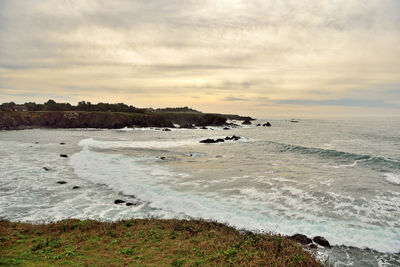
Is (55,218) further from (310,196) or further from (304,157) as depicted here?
(304,157)

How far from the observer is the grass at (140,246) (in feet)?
26.6

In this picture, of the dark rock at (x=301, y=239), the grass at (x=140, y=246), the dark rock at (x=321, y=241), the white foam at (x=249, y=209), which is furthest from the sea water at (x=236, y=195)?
the grass at (x=140, y=246)

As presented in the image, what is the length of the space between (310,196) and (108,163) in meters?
23.8

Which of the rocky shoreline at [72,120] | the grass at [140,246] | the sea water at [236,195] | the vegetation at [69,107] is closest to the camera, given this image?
the grass at [140,246]

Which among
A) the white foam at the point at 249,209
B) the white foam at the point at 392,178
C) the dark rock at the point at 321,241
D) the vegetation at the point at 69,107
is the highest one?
the vegetation at the point at 69,107

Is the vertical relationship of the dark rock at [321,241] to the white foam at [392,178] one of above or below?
below

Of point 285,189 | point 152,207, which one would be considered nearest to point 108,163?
point 152,207

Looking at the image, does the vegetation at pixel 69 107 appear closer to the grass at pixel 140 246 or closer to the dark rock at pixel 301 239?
the grass at pixel 140 246

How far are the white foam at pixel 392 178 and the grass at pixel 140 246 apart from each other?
2074cm

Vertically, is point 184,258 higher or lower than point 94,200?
higher

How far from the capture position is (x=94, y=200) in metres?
17.8

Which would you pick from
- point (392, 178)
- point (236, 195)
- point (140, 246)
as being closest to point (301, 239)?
point (140, 246)

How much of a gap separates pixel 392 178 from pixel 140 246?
27381 mm

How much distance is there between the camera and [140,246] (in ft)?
31.7
